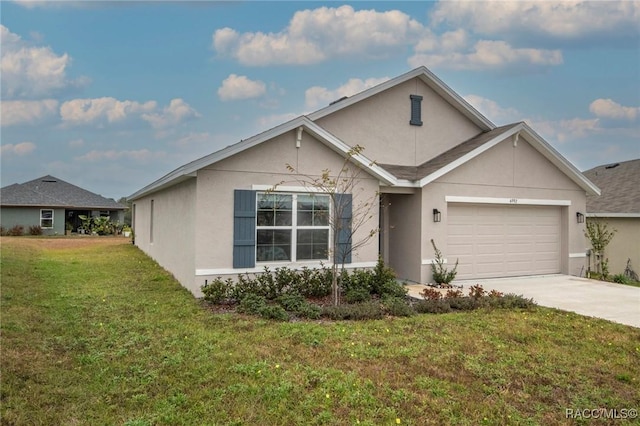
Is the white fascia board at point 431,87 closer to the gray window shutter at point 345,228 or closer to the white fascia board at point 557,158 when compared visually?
the white fascia board at point 557,158

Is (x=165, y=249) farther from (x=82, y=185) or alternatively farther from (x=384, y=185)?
(x=82, y=185)

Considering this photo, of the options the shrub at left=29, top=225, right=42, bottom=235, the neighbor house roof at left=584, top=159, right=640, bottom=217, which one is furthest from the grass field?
the shrub at left=29, top=225, right=42, bottom=235

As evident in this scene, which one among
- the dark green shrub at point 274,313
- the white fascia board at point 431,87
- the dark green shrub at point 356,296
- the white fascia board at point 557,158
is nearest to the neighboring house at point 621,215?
the white fascia board at point 557,158

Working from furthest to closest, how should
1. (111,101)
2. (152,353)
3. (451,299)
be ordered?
(111,101)
(451,299)
(152,353)

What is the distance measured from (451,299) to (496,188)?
5.16 meters

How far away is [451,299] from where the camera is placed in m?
8.85

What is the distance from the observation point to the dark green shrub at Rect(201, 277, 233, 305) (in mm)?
8617

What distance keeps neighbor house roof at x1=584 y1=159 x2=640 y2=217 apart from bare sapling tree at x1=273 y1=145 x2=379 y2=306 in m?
11.9

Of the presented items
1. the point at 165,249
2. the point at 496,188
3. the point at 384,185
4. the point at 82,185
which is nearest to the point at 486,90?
the point at 496,188

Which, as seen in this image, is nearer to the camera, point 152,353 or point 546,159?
point 152,353

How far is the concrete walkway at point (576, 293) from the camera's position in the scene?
28.2ft

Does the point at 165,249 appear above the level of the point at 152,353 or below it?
above

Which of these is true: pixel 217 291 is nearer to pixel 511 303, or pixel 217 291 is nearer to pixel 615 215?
pixel 511 303

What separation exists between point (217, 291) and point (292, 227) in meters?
2.25
